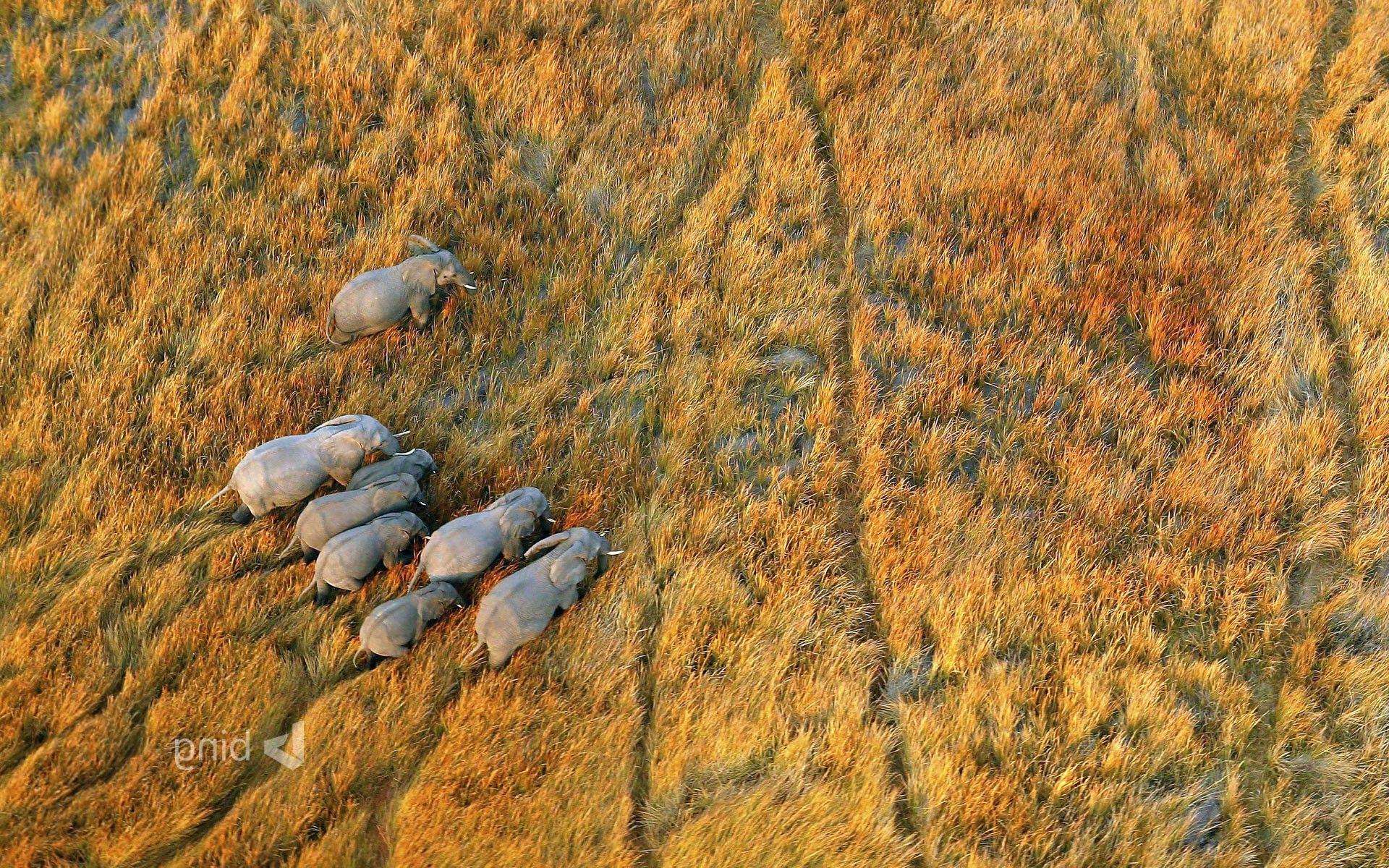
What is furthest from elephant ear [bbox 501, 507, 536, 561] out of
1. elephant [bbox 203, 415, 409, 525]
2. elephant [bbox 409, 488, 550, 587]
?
elephant [bbox 203, 415, 409, 525]

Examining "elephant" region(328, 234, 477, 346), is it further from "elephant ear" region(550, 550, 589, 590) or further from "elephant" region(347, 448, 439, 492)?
"elephant ear" region(550, 550, 589, 590)

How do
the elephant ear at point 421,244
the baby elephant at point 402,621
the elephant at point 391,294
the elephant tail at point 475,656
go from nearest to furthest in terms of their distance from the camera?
the baby elephant at point 402,621 < the elephant tail at point 475,656 < the elephant at point 391,294 < the elephant ear at point 421,244

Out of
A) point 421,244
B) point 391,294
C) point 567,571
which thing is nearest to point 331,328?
point 391,294

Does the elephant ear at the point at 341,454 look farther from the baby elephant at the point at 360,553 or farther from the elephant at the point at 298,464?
the baby elephant at the point at 360,553

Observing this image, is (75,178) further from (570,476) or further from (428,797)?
(428,797)

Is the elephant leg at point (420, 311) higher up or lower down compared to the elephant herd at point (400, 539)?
higher up

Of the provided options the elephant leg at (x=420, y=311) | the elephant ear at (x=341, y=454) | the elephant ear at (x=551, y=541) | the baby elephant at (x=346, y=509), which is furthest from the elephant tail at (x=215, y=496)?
the elephant ear at (x=551, y=541)
